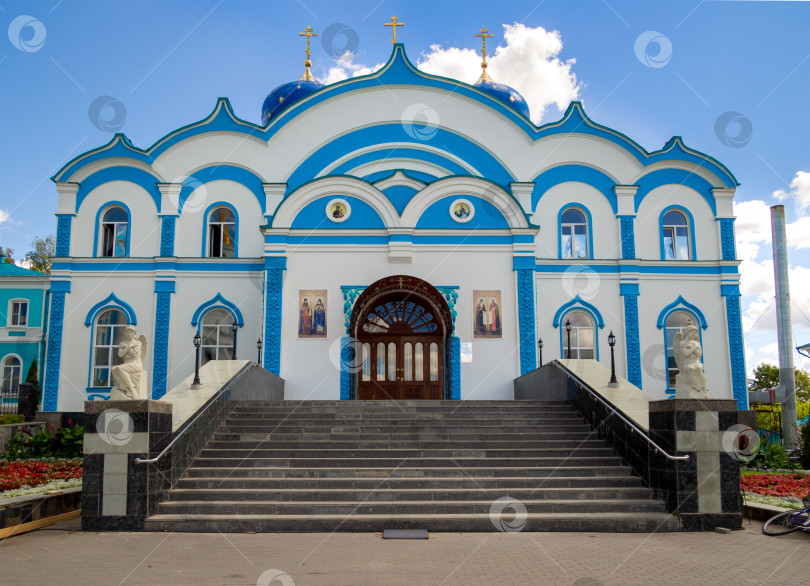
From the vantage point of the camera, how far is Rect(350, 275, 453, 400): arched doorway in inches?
709

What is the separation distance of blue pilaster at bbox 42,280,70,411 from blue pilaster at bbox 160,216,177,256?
282 cm

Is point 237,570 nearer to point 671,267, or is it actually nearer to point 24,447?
point 24,447

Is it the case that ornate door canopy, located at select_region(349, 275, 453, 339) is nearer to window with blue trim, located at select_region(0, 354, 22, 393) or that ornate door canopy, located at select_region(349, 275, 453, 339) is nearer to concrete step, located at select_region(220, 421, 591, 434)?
concrete step, located at select_region(220, 421, 591, 434)

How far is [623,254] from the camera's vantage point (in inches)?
799

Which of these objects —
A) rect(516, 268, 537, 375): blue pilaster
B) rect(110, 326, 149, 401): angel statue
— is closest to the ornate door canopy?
rect(516, 268, 537, 375): blue pilaster

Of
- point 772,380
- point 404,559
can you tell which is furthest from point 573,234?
point 772,380

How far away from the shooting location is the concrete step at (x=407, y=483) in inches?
408

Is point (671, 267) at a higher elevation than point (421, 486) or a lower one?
higher

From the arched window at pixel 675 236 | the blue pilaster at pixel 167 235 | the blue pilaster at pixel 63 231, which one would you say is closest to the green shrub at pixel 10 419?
the blue pilaster at pixel 63 231

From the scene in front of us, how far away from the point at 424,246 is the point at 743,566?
12.4m

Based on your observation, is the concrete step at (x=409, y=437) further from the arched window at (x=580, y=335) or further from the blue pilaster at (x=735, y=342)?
the blue pilaster at (x=735, y=342)

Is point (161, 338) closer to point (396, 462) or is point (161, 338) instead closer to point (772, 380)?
point (396, 462)

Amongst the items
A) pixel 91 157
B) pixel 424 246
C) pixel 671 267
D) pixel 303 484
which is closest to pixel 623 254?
pixel 671 267

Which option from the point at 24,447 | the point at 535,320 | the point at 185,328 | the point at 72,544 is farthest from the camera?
the point at 185,328
